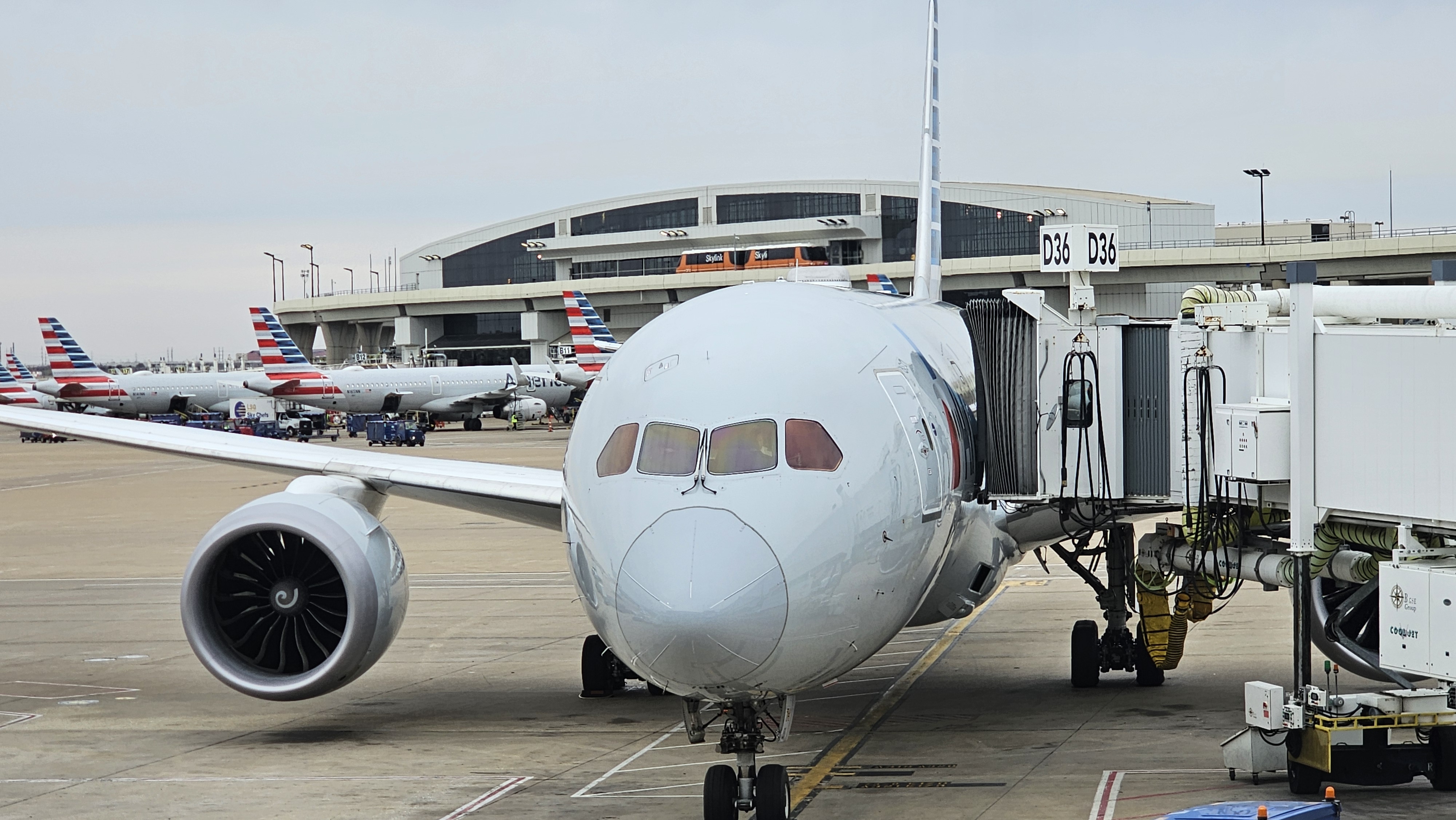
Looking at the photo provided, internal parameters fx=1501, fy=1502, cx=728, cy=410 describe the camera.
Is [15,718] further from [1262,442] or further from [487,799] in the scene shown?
[1262,442]

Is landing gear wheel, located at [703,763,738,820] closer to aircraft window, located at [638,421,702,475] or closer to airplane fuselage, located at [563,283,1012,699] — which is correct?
airplane fuselage, located at [563,283,1012,699]

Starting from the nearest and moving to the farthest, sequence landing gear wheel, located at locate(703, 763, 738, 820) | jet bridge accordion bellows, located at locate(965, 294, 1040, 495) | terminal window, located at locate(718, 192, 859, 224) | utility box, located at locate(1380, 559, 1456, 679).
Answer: landing gear wheel, located at locate(703, 763, 738, 820) < utility box, located at locate(1380, 559, 1456, 679) < jet bridge accordion bellows, located at locate(965, 294, 1040, 495) < terminal window, located at locate(718, 192, 859, 224)

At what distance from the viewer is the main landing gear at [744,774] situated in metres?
9.97

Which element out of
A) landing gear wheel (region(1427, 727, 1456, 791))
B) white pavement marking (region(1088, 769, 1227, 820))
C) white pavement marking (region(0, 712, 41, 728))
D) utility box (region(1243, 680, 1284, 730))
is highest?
utility box (region(1243, 680, 1284, 730))

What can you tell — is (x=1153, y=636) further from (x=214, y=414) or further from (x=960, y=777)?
(x=214, y=414)

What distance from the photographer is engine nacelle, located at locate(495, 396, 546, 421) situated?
3393 inches

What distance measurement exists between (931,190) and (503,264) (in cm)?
A: 11660

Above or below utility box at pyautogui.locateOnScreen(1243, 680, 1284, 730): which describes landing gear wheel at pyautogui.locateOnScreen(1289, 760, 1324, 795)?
below

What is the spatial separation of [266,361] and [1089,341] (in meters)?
77.7

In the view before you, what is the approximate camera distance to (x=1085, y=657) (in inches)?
651

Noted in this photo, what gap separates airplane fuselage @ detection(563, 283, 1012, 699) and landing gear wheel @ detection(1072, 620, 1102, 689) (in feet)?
19.3

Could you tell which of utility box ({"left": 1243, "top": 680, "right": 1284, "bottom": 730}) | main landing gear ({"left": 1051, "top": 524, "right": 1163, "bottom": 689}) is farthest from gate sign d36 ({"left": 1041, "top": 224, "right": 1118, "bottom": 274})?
utility box ({"left": 1243, "top": 680, "right": 1284, "bottom": 730})

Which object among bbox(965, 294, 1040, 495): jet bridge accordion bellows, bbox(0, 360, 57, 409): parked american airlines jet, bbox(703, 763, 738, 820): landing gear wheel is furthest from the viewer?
bbox(0, 360, 57, 409): parked american airlines jet

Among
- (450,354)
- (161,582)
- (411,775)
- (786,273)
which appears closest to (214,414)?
(450,354)
